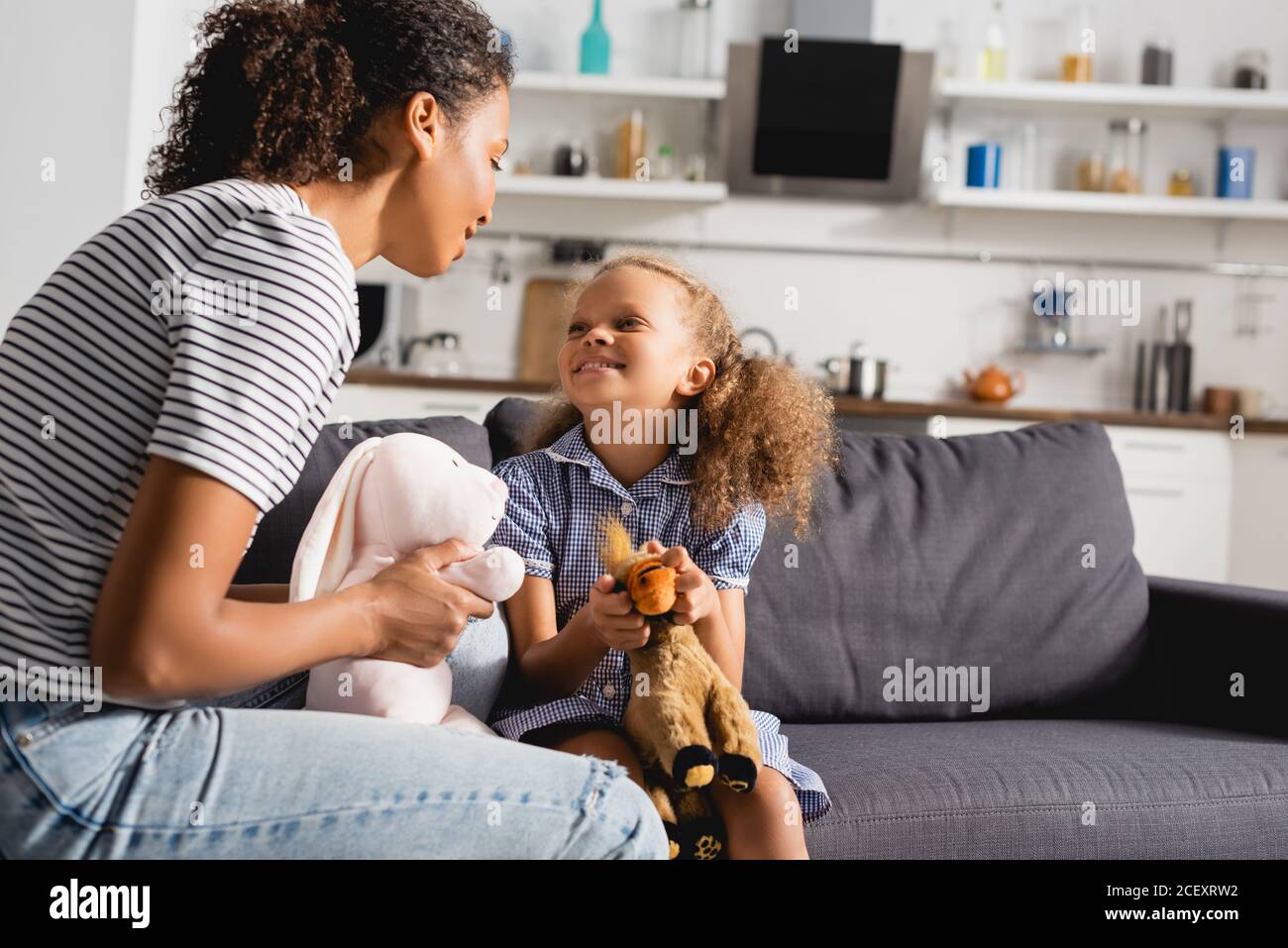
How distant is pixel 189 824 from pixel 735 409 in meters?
0.94

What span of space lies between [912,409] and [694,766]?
3179mm

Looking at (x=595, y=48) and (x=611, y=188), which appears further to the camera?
(x=595, y=48)

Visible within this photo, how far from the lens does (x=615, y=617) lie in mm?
1291

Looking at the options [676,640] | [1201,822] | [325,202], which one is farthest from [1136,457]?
[325,202]

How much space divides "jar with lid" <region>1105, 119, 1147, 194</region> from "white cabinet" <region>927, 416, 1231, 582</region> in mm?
1185

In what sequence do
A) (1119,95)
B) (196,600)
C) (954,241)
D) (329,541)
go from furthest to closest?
(954,241) → (1119,95) → (329,541) → (196,600)

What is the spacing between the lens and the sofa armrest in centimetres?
190

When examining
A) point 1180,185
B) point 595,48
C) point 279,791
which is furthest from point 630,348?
point 1180,185

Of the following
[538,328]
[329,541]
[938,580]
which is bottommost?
[938,580]

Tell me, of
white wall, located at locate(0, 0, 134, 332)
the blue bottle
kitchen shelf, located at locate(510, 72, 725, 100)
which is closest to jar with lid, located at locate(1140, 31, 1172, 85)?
kitchen shelf, located at locate(510, 72, 725, 100)

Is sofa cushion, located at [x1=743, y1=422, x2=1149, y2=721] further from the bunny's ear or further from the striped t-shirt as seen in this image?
the striped t-shirt

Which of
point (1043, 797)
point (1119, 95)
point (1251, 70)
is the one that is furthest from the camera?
point (1251, 70)

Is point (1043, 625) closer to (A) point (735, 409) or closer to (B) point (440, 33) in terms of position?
(A) point (735, 409)

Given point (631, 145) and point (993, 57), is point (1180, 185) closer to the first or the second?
point (993, 57)
